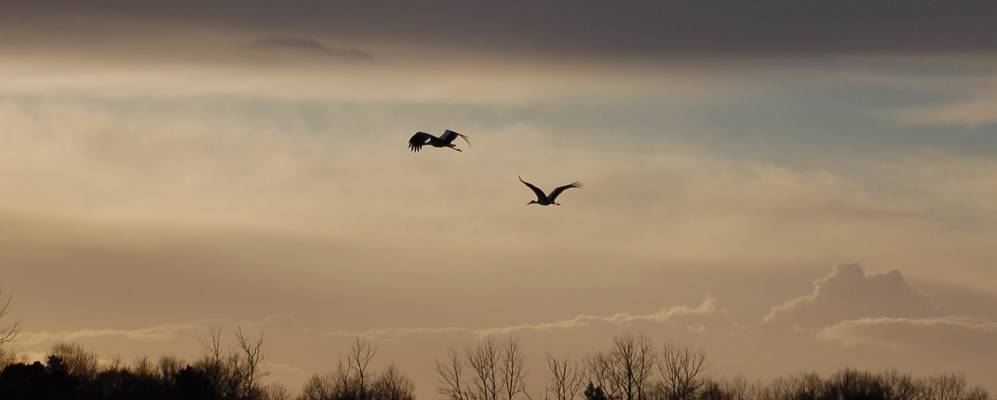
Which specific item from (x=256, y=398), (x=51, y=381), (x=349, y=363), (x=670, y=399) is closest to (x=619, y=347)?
(x=670, y=399)

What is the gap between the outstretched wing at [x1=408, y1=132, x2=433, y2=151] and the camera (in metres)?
70.2

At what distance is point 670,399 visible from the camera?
388ft

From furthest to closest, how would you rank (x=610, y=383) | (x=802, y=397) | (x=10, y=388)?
1. (x=802, y=397)
2. (x=610, y=383)
3. (x=10, y=388)

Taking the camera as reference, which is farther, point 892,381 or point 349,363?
point 892,381

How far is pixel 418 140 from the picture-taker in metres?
70.8

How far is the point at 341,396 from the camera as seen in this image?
127000 millimetres

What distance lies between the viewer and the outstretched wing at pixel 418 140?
230 feet

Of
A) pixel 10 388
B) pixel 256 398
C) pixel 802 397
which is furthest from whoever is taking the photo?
pixel 802 397

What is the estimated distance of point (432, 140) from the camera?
69562 mm

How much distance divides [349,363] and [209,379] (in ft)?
34.4

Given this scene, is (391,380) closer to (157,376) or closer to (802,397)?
(157,376)

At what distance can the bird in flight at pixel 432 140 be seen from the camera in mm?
69000

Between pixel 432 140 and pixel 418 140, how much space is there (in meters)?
1.41

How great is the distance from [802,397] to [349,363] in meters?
37.2
